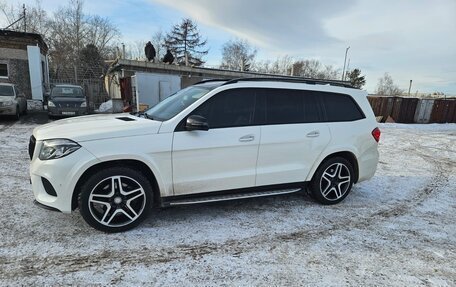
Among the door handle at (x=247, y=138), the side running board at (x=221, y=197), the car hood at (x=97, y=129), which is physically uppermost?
the car hood at (x=97, y=129)

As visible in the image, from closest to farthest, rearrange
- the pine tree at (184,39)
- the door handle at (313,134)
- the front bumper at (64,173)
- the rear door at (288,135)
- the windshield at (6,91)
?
the front bumper at (64,173), the rear door at (288,135), the door handle at (313,134), the windshield at (6,91), the pine tree at (184,39)

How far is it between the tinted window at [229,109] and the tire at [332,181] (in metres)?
1.47

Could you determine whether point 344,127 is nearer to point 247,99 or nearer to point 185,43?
point 247,99

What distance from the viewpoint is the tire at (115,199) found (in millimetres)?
3438

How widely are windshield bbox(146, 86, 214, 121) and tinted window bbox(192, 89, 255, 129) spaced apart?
207mm

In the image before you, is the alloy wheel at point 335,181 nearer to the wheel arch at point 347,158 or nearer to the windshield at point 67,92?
the wheel arch at point 347,158

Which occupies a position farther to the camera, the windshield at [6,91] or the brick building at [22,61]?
the brick building at [22,61]

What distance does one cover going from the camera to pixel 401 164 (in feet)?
25.9

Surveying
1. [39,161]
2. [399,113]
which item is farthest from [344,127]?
[399,113]

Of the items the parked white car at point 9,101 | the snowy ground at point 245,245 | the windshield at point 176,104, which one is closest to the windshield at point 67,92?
the parked white car at point 9,101

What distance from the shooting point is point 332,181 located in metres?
4.77

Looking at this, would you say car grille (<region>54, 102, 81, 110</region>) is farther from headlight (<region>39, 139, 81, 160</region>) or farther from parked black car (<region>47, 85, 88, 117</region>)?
headlight (<region>39, 139, 81, 160</region>)

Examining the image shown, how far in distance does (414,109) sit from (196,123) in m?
21.2

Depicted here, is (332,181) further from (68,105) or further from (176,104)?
(68,105)
